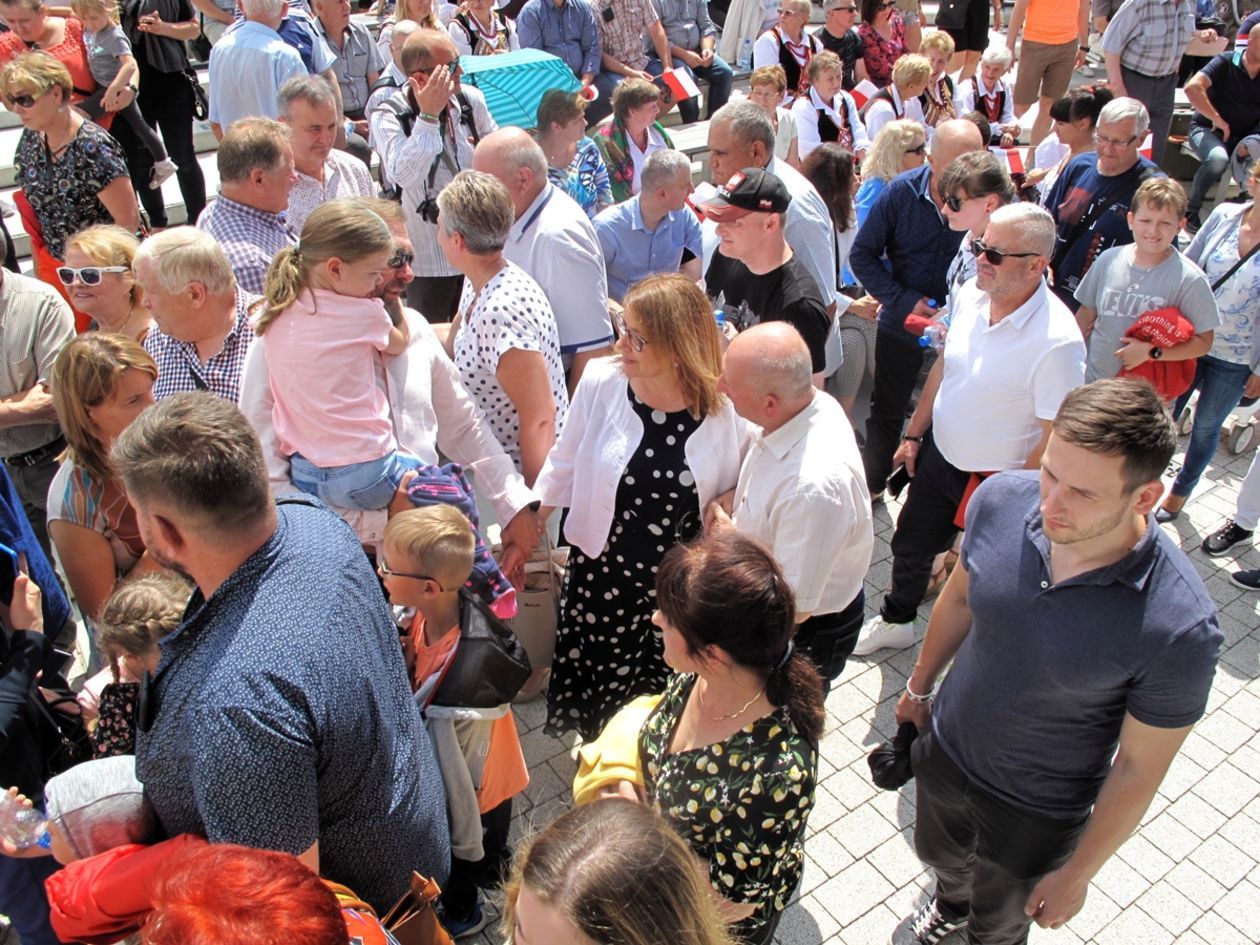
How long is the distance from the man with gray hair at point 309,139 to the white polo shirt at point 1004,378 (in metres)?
2.80

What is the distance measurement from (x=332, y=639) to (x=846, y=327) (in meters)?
3.76

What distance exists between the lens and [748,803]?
1981 mm

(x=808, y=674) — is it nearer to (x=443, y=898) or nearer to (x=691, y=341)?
(x=691, y=341)

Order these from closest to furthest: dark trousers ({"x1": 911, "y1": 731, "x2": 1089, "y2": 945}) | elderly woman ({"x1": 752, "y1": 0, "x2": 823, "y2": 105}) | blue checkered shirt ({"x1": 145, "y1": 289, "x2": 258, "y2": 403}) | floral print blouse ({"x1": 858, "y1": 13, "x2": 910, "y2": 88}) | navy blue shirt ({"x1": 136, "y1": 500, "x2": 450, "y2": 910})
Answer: navy blue shirt ({"x1": 136, "y1": 500, "x2": 450, "y2": 910}), dark trousers ({"x1": 911, "y1": 731, "x2": 1089, "y2": 945}), blue checkered shirt ({"x1": 145, "y1": 289, "x2": 258, "y2": 403}), elderly woman ({"x1": 752, "y1": 0, "x2": 823, "y2": 105}), floral print blouse ({"x1": 858, "y1": 13, "x2": 910, "y2": 88})

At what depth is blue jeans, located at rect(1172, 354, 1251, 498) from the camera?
15.3ft

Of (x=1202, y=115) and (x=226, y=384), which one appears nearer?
(x=226, y=384)

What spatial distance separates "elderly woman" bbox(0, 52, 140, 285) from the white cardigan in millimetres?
2904

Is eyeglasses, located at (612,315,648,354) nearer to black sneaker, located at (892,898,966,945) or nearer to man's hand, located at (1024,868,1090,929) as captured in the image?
man's hand, located at (1024,868,1090,929)

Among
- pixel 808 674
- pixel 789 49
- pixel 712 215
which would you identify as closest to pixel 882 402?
pixel 712 215

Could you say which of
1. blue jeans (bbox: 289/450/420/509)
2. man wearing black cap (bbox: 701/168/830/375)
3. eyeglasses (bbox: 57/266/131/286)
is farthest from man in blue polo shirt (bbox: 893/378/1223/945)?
eyeglasses (bbox: 57/266/131/286)

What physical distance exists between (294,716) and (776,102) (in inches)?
248

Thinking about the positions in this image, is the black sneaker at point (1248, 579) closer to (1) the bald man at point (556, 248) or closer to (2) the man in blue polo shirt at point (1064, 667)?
(2) the man in blue polo shirt at point (1064, 667)

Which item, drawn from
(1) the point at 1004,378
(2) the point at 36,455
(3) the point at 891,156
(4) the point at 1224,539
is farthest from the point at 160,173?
(4) the point at 1224,539

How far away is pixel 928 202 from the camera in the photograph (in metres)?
4.61
